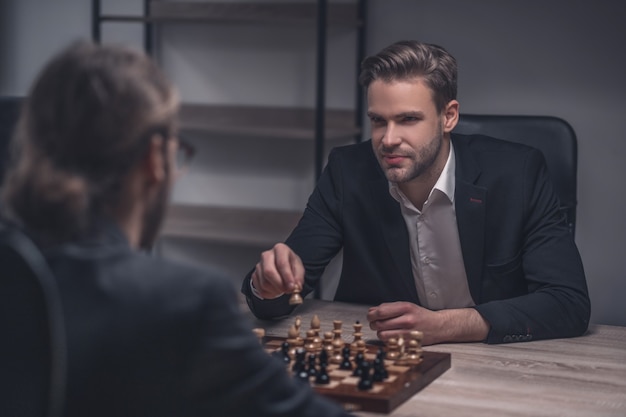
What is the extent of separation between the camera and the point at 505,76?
4023 millimetres

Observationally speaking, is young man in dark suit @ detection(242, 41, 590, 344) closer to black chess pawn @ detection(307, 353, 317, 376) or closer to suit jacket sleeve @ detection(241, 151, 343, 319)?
suit jacket sleeve @ detection(241, 151, 343, 319)

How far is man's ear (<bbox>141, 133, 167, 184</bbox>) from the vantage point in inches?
43.1

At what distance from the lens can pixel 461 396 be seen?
154cm

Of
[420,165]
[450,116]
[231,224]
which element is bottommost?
[231,224]

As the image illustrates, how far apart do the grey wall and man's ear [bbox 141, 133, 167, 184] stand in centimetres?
308

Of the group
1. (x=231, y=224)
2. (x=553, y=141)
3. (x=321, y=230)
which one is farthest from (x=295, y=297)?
(x=231, y=224)

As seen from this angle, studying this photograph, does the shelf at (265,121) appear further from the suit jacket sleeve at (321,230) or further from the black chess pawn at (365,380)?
the black chess pawn at (365,380)

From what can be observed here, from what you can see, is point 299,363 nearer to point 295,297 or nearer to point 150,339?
point 295,297

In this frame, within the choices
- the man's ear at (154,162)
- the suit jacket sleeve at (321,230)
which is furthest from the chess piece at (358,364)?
the suit jacket sleeve at (321,230)

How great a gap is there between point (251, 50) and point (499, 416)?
128 inches

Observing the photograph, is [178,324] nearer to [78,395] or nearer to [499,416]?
[78,395]

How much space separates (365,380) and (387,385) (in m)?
0.04

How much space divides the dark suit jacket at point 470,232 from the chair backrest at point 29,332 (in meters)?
1.01

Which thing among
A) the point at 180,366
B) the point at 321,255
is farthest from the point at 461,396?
the point at 321,255
